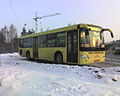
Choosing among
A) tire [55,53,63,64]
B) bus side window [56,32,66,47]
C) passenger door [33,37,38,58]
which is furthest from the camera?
passenger door [33,37,38,58]

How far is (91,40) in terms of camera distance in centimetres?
1373

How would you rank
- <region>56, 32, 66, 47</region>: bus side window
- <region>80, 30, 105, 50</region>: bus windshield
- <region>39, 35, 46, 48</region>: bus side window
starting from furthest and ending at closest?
1. <region>39, 35, 46, 48</region>: bus side window
2. <region>56, 32, 66, 47</region>: bus side window
3. <region>80, 30, 105, 50</region>: bus windshield

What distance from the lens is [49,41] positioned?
17500 mm

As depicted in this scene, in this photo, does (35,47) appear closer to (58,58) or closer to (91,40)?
(58,58)

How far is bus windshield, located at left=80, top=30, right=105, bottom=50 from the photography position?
1351 centimetres

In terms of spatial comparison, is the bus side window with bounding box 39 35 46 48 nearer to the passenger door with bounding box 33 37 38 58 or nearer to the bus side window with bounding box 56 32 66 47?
the passenger door with bounding box 33 37 38 58

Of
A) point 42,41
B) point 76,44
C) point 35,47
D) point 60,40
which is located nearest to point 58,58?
point 60,40

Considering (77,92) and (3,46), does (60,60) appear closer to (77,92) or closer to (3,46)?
(77,92)

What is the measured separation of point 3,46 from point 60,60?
72.7m

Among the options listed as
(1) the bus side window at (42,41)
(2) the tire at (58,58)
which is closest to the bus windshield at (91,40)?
(2) the tire at (58,58)

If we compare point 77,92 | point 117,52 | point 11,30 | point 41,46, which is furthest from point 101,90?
point 11,30

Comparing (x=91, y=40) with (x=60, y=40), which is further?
(x=60, y=40)

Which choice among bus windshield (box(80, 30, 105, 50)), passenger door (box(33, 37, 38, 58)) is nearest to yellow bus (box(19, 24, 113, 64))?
bus windshield (box(80, 30, 105, 50))

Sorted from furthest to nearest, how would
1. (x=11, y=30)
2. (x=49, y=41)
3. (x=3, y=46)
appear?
(x=11, y=30) < (x=3, y=46) < (x=49, y=41)
